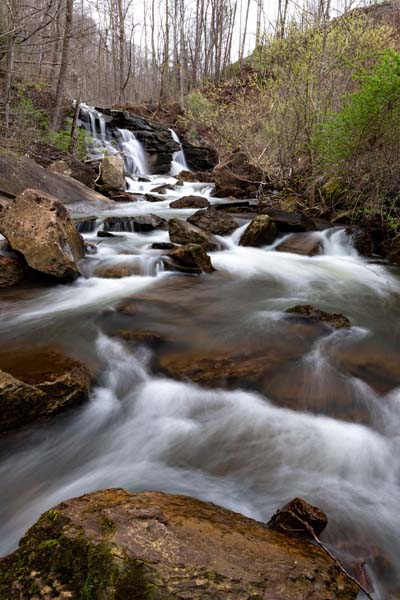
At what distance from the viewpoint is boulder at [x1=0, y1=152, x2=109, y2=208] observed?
26.0 feet

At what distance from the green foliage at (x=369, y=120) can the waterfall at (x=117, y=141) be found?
10.0 meters

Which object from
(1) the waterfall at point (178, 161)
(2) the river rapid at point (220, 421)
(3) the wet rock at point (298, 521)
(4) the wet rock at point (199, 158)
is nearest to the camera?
(3) the wet rock at point (298, 521)

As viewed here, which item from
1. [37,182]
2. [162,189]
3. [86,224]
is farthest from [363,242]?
[162,189]

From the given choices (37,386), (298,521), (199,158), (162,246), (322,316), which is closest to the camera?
(298,521)

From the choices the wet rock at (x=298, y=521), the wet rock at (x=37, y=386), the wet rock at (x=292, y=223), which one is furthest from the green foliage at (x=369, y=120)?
the wet rock at (x=298, y=521)

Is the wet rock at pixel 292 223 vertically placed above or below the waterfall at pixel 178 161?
below

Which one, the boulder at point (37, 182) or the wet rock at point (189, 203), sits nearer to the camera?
the boulder at point (37, 182)

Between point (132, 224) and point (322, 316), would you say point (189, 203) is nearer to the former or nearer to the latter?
point (132, 224)

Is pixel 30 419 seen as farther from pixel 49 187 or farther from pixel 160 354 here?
pixel 49 187

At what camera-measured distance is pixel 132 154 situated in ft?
54.2

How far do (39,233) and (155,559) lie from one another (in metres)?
4.49

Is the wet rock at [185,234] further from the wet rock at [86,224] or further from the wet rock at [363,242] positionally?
the wet rock at [363,242]

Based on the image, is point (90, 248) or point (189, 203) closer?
point (90, 248)

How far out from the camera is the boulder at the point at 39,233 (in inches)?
195
